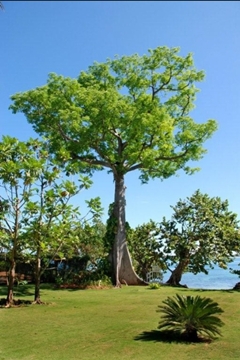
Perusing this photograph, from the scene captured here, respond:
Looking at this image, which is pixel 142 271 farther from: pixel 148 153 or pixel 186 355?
pixel 186 355

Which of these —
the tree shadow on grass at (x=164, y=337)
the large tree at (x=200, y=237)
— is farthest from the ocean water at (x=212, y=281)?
the tree shadow on grass at (x=164, y=337)

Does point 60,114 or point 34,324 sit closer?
point 34,324

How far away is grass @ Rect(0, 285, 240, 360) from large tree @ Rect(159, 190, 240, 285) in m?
8.97

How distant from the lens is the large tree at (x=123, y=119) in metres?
17.0

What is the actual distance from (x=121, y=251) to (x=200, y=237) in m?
4.17

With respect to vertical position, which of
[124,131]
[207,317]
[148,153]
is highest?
[124,131]

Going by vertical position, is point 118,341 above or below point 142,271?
below

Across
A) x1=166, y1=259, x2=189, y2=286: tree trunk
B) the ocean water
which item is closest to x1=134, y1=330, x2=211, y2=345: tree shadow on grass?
the ocean water

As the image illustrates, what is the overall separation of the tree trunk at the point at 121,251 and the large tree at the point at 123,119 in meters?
0.05

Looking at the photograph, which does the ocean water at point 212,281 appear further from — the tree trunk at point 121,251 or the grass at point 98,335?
the grass at point 98,335

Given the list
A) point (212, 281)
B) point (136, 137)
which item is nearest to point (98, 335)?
point (136, 137)

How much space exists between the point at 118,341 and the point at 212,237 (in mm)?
13557

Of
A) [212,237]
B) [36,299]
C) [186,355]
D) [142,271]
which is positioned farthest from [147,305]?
[142,271]

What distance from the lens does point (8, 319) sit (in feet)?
26.5
